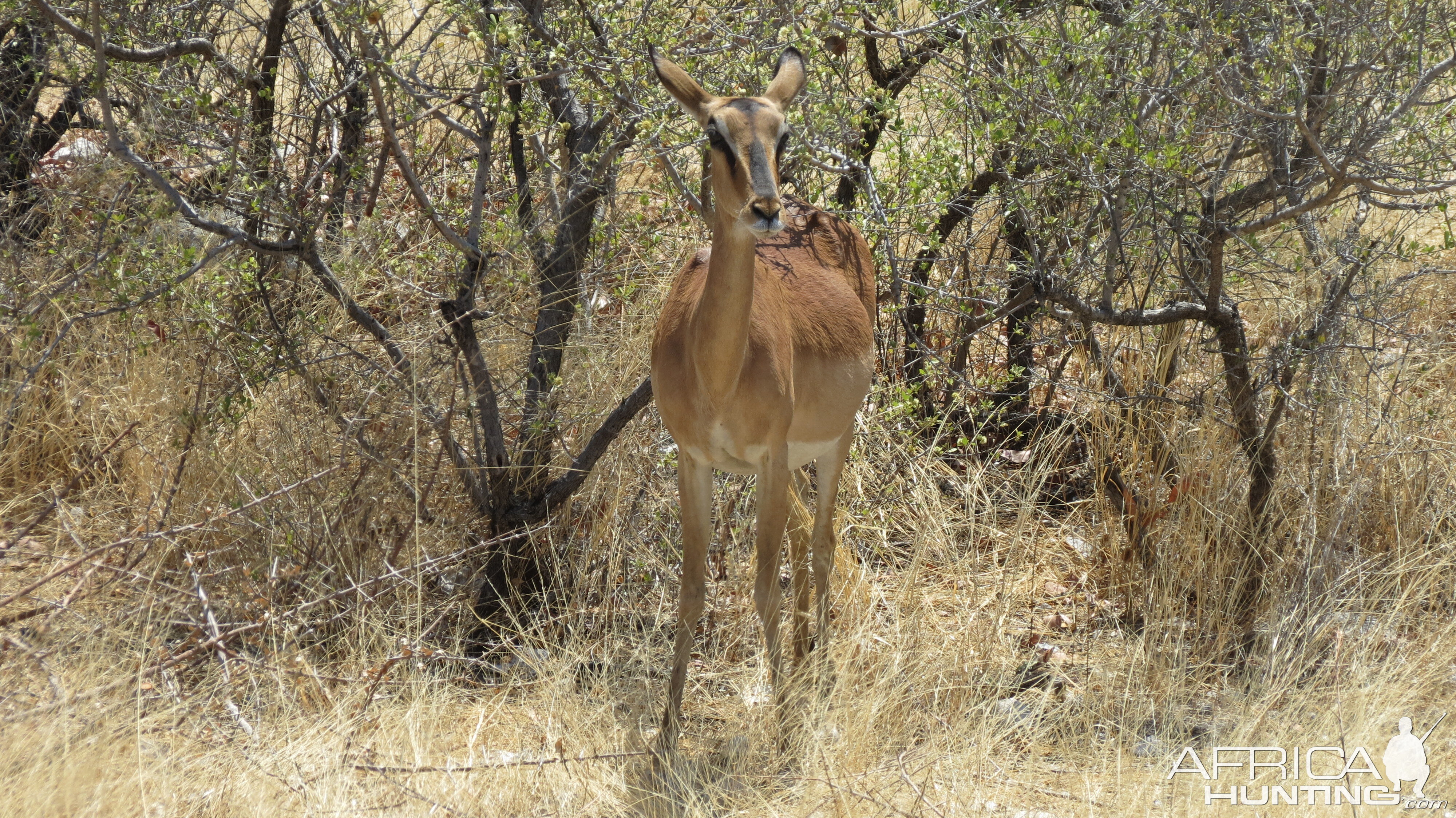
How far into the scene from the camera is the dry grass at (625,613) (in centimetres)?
390

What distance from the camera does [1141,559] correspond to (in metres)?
5.30

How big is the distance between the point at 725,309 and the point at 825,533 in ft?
4.33

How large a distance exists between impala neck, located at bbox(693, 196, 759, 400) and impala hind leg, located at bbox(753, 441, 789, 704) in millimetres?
385

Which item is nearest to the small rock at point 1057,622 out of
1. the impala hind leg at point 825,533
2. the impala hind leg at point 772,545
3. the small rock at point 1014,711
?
the small rock at point 1014,711

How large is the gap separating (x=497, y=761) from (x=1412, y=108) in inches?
167

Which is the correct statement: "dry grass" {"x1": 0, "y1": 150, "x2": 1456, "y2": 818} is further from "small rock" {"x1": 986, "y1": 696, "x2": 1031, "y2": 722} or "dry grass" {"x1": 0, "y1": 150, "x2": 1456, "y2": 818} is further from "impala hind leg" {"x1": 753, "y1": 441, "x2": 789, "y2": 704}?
"impala hind leg" {"x1": 753, "y1": 441, "x2": 789, "y2": 704}

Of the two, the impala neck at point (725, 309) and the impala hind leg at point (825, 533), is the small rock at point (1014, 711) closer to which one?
the impala hind leg at point (825, 533)

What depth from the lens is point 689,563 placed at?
179 inches

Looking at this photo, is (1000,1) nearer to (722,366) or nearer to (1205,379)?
(1205,379)

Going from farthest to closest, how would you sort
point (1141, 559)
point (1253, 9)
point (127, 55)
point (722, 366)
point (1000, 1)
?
point (1000, 1)
point (1141, 559)
point (1253, 9)
point (127, 55)
point (722, 366)

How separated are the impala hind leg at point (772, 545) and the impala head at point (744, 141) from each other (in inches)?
39.3

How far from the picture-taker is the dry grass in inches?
154

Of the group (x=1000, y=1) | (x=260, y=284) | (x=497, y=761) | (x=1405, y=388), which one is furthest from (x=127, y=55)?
(x=1405, y=388)

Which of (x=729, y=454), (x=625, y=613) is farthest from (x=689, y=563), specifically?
(x=625, y=613)
